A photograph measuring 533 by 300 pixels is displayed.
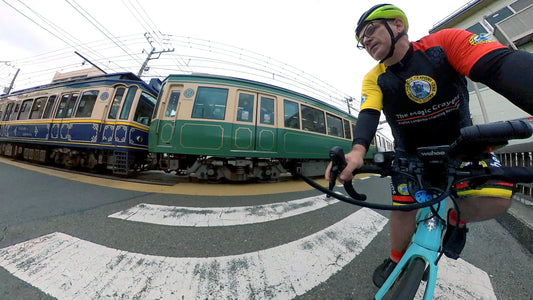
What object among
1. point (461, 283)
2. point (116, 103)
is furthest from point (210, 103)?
point (461, 283)

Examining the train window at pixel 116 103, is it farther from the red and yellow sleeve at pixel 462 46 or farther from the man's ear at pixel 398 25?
the red and yellow sleeve at pixel 462 46

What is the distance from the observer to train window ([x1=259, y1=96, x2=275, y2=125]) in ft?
15.3

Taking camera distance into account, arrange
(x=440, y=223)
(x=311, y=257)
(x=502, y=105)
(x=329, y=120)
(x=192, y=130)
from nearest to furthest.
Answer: (x=440, y=223) → (x=311, y=257) → (x=192, y=130) → (x=329, y=120) → (x=502, y=105)

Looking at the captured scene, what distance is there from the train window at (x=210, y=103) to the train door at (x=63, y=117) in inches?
166

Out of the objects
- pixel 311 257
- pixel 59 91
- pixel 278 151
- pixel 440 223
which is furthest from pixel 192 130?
pixel 59 91

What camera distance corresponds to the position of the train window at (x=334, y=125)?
6.16 m

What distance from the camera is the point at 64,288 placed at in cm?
107

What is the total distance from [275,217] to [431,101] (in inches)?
76.7

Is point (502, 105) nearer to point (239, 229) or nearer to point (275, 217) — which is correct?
point (275, 217)

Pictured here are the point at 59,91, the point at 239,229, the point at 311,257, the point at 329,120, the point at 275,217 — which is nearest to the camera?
the point at 311,257

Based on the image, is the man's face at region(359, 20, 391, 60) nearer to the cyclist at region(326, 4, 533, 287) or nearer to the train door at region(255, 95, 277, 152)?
the cyclist at region(326, 4, 533, 287)

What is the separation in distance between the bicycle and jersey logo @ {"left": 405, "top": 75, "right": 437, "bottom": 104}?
1.47 feet

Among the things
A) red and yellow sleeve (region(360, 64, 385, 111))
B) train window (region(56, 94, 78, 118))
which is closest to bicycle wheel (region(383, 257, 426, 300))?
red and yellow sleeve (region(360, 64, 385, 111))

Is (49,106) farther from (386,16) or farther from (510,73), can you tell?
(510,73)
